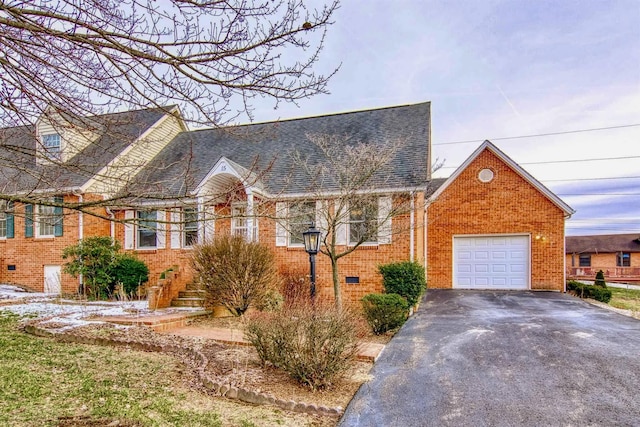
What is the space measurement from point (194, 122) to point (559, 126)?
87.8ft

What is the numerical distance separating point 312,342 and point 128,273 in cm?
1033

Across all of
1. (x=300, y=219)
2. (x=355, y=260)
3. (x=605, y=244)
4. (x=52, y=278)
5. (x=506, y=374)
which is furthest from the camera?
(x=605, y=244)

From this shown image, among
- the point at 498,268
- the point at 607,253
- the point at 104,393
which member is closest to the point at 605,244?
the point at 607,253

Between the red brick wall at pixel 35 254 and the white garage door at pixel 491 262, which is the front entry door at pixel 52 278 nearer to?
the red brick wall at pixel 35 254

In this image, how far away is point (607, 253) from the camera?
125ft

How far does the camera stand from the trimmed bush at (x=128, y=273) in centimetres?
1308

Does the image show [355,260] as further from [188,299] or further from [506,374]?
[506,374]

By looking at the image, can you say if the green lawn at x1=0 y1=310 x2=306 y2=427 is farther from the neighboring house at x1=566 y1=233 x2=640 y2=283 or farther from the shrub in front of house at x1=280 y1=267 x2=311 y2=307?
the neighboring house at x1=566 y1=233 x2=640 y2=283

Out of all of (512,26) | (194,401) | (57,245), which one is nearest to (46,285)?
(57,245)

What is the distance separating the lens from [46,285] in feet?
47.4

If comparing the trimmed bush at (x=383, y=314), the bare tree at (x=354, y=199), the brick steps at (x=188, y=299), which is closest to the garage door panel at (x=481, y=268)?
the bare tree at (x=354, y=199)

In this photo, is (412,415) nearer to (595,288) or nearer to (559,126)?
(595,288)

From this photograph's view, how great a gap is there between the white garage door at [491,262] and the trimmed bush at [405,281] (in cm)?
569

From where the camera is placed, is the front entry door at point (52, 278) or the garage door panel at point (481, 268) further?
the garage door panel at point (481, 268)
